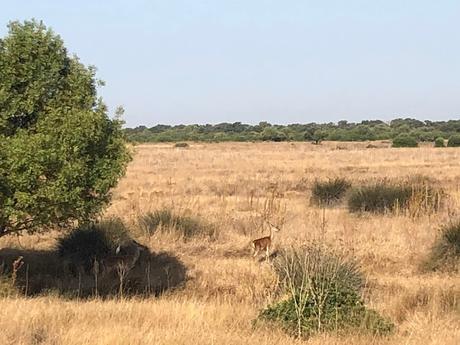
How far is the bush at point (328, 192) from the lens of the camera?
23.1 meters

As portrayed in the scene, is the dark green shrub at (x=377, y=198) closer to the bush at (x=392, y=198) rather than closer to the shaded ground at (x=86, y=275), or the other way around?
the bush at (x=392, y=198)

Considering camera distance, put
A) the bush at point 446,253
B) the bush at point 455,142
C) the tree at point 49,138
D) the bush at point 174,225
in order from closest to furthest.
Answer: the tree at point 49,138
the bush at point 446,253
the bush at point 174,225
the bush at point 455,142

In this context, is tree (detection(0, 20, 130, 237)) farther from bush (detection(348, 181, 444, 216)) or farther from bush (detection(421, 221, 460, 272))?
bush (detection(348, 181, 444, 216))

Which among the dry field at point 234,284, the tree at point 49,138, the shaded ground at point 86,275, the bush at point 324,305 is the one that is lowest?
the shaded ground at point 86,275

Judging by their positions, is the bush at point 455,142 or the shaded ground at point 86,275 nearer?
the shaded ground at point 86,275

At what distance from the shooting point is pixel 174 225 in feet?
54.0

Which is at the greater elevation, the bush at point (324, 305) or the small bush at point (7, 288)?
the bush at point (324, 305)

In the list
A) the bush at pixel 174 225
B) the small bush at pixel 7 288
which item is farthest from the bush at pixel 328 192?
the small bush at pixel 7 288

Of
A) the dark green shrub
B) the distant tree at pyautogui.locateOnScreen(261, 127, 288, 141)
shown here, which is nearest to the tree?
the dark green shrub

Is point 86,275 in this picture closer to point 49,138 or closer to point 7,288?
point 7,288

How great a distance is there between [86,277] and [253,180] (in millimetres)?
18107

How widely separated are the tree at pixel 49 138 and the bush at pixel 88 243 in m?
3.17

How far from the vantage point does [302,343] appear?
7109 mm

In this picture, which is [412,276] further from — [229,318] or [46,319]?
[46,319]
